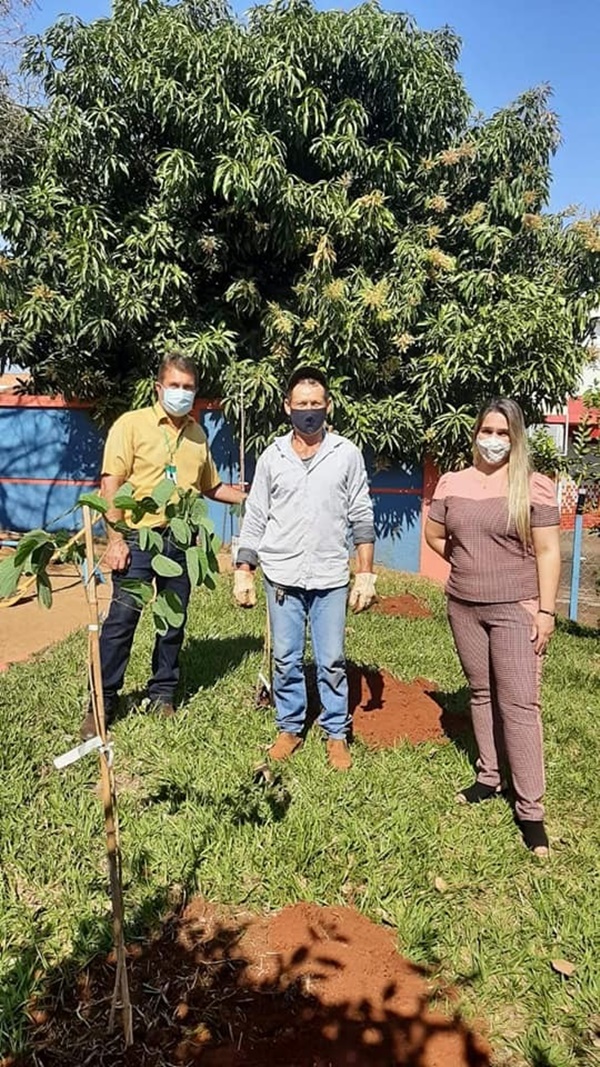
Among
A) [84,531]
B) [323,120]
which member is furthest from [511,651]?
[323,120]

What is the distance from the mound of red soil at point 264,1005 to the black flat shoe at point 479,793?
0.84 m

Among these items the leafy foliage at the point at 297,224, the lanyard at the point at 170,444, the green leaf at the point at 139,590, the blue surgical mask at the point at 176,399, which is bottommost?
the green leaf at the point at 139,590

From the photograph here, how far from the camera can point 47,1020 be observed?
1858 mm

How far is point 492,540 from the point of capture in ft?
9.00

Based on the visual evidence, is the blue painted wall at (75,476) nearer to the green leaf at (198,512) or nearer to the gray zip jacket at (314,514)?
the gray zip jacket at (314,514)

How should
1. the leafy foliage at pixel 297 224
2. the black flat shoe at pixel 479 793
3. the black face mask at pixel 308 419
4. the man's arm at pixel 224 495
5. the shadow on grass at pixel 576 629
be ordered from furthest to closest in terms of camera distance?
the leafy foliage at pixel 297 224 < the shadow on grass at pixel 576 629 < the man's arm at pixel 224 495 < the black face mask at pixel 308 419 < the black flat shoe at pixel 479 793

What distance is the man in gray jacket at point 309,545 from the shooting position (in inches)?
121

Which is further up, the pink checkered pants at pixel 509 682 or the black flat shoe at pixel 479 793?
the pink checkered pants at pixel 509 682

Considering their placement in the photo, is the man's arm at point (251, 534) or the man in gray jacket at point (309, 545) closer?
Result: the man in gray jacket at point (309, 545)

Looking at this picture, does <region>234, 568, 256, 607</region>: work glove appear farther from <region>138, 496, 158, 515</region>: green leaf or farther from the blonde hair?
<region>138, 496, 158, 515</region>: green leaf

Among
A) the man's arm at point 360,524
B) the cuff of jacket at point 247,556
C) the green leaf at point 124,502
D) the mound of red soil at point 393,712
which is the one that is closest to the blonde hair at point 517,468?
the man's arm at point 360,524

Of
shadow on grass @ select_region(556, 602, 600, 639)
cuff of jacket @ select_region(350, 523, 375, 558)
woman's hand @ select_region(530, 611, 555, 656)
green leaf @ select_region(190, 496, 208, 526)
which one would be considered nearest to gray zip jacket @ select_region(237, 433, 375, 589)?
cuff of jacket @ select_region(350, 523, 375, 558)

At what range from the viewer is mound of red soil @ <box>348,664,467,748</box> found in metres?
3.56

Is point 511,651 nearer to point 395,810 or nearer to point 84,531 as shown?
point 395,810
